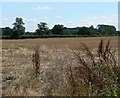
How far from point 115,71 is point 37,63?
4095 mm

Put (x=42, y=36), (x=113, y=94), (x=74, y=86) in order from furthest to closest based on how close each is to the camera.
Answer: (x=42, y=36)
(x=74, y=86)
(x=113, y=94)

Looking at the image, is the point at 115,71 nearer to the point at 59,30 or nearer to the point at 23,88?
the point at 23,88

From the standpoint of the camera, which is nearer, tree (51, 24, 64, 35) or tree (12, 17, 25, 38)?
tree (12, 17, 25, 38)

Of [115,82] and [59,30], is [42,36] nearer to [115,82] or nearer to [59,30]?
[59,30]

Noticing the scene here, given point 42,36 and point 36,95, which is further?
point 42,36

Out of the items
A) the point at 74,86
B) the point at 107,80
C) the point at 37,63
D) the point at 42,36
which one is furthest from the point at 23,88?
the point at 42,36

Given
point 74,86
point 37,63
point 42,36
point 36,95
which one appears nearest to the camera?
point 74,86

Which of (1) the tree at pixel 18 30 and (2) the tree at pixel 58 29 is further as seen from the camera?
(2) the tree at pixel 58 29

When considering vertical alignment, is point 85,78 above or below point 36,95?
above

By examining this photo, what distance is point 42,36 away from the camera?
10762cm

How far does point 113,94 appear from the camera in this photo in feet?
15.4

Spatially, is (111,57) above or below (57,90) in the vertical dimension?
above

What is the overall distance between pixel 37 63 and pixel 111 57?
4.04 meters

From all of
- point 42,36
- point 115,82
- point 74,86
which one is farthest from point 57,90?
point 42,36
